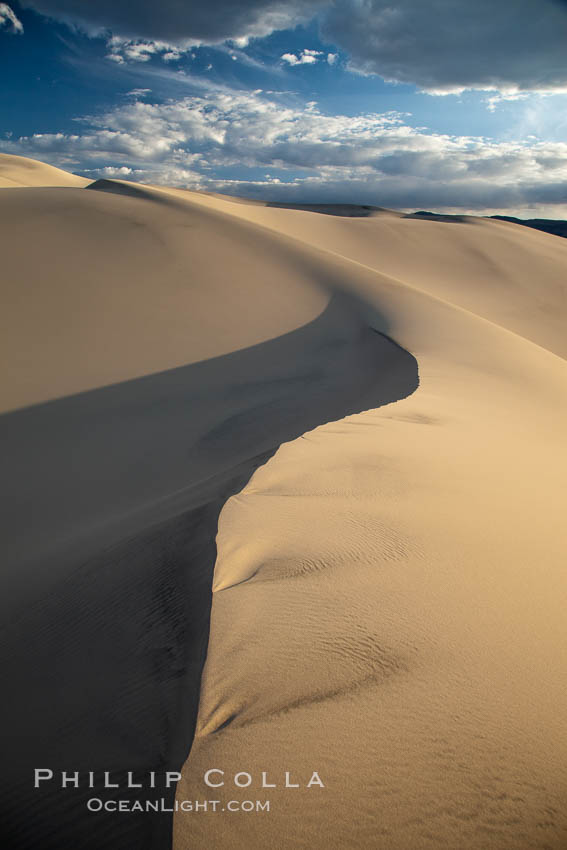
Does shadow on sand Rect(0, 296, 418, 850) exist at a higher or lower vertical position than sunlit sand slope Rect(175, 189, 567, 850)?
lower

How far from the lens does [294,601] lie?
79.7 inches

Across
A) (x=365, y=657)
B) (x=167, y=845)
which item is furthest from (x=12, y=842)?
(x=365, y=657)

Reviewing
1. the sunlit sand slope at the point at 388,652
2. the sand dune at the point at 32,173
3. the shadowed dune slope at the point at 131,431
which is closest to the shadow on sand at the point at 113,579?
the shadowed dune slope at the point at 131,431

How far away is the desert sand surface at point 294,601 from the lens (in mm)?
1413

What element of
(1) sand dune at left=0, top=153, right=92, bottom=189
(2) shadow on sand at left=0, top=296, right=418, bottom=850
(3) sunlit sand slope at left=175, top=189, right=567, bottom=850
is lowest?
(2) shadow on sand at left=0, top=296, right=418, bottom=850

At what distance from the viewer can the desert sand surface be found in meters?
1.41

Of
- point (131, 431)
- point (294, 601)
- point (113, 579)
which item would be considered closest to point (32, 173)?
point (131, 431)

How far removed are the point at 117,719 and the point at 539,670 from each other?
4.88ft

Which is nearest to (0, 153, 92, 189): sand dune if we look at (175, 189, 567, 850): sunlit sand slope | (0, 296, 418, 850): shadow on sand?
(0, 296, 418, 850): shadow on sand

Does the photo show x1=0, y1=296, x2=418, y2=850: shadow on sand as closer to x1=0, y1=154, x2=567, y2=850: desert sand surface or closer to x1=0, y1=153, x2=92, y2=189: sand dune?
x1=0, y1=154, x2=567, y2=850: desert sand surface

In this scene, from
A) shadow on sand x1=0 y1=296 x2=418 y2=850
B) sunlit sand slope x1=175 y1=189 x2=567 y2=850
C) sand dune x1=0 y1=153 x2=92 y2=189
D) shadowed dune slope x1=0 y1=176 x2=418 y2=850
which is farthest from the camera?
sand dune x1=0 y1=153 x2=92 y2=189

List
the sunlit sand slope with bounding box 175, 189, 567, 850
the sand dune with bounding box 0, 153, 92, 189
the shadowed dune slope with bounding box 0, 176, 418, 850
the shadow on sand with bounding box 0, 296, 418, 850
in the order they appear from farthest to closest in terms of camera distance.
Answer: the sand dune with bounding box 0, 153, 92, 189, the shadowed dune slope with bounding box 0, 176, 418, 850, the shadow on sand with bounding box 0, 296, 418, 850, the sunlit sand slope with bounding box 175, 189, 567, 850

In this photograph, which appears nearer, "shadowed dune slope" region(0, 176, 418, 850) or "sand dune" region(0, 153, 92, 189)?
"shadowed dune slope" region(0, 176, 418, 850)

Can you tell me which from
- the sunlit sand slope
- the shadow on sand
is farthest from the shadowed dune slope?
the sunlit sand slope
